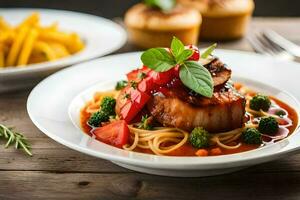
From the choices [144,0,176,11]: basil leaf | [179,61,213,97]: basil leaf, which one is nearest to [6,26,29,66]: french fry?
[144,0,176,11]: basil leaf

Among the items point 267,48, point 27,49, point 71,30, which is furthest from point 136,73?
point 71,30

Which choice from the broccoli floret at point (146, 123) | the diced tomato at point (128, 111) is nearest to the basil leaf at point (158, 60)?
the diced tomato at point (128, 111)

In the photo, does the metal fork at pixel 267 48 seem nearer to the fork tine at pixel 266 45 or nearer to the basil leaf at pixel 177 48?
the fork tine at pixel 266 45

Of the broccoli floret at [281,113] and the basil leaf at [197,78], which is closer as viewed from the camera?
the basil leaf at [197,78]

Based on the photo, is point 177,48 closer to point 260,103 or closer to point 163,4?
point 260,103

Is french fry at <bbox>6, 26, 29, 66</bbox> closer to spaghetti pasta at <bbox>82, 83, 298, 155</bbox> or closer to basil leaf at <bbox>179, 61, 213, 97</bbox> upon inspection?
spaghetti pasta at <bbox>82, 83, 298, 155</bbox>

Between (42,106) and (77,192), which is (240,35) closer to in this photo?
(42,106)

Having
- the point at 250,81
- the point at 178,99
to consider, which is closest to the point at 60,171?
the point at 178,99
